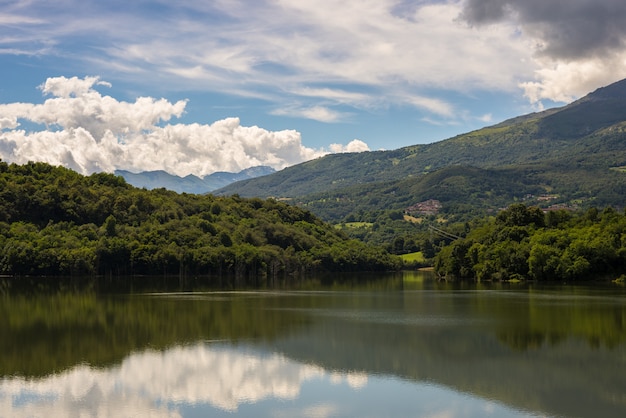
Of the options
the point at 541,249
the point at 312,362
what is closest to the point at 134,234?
the point at 541,249

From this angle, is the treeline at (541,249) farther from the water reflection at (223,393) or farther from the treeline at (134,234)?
the water reflection at (223,393)

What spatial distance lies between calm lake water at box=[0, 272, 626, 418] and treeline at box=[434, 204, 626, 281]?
41360 mm

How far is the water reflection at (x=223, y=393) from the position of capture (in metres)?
23.7

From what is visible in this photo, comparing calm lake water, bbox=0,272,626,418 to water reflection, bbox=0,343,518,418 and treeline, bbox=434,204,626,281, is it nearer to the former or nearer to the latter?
water reflection, bbox=0,343,518,418

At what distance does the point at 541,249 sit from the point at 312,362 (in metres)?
73.7

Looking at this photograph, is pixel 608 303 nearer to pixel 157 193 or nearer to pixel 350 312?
pixel 350 312

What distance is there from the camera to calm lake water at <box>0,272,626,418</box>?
24.4 meters

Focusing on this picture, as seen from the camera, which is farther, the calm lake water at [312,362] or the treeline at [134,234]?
the treeline at [134,234]

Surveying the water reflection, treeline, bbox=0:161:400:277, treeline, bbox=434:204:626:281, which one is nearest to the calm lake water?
the water reflection

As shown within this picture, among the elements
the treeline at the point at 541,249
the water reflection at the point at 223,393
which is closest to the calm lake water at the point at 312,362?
the water reflection at the point at 223,393

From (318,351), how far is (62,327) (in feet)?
60.0

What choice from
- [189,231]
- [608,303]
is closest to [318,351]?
[608,303]

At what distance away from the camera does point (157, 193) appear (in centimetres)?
16800

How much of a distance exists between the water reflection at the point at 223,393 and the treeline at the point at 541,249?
74.6 metres
